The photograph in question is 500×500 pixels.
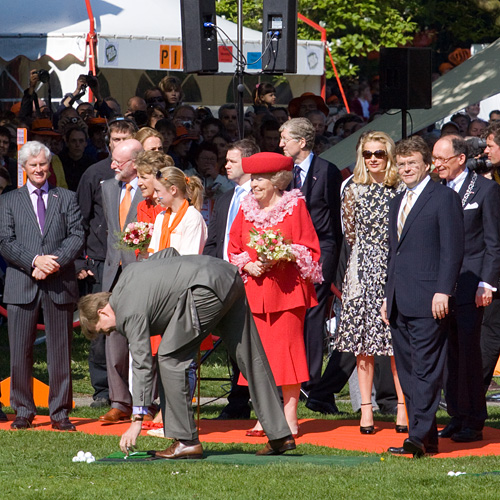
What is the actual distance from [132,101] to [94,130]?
41.9 inches

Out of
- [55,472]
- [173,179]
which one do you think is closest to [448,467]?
[55,472]

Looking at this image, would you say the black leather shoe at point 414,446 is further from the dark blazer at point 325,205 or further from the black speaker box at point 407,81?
the black speaker box at point 407,81

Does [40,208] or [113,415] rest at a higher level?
[40,208]

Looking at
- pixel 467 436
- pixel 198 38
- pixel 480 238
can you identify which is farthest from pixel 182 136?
pixel 467 436

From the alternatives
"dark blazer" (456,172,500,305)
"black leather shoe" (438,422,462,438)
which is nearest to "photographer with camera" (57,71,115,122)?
"dark blazer" (456,172,500,305)

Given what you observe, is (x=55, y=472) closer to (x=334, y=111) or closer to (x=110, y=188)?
(x=110, y=188)

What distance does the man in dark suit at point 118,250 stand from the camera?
32.4ft

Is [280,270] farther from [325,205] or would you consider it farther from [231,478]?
[231,478]

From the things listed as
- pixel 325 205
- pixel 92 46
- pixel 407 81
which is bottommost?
pixel 325 205

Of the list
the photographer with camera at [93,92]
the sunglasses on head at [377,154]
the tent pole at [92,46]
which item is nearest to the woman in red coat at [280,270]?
the sunglasses on head at [377,154]

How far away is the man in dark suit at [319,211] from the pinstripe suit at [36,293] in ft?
6.28

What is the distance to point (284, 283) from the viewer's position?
8727 mm

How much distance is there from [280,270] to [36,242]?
6.70 feet

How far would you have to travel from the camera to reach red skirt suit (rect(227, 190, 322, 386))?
8703mm
